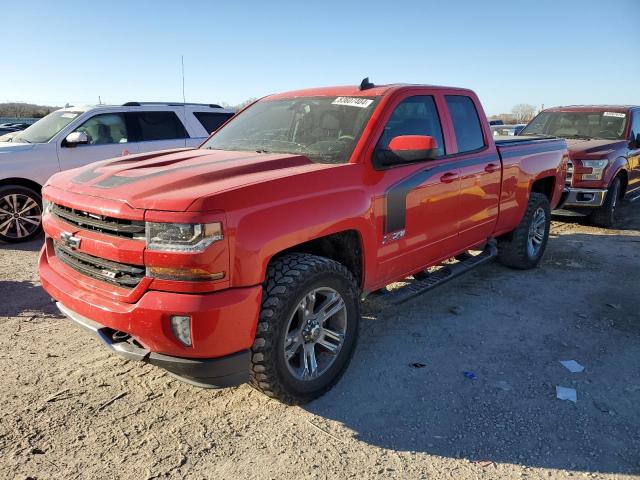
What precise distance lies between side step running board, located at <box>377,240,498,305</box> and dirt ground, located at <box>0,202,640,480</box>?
0.20 metres

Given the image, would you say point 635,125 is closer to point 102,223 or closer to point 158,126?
point 158,126

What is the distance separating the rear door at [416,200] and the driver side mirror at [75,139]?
5243mm

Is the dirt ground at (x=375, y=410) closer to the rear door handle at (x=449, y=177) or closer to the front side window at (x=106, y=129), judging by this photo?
the rear door handle at (x=449, y=177)

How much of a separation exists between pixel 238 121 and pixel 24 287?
2758 mm

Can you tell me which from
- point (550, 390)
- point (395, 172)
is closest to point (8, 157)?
point (395, 172)

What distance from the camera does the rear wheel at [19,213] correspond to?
6.87 metres

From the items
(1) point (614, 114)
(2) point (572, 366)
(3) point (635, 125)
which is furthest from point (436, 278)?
(3) point (635, 125)

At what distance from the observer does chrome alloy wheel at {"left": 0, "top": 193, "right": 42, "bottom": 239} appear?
6871 millimetres

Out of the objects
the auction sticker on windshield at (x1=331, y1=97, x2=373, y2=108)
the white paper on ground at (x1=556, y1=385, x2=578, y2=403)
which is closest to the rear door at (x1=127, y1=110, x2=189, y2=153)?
the auction sticker on windshield at (x1=331, y1=97, x2=373, y2=108)

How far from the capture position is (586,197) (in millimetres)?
7961

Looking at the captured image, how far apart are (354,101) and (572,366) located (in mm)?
2528

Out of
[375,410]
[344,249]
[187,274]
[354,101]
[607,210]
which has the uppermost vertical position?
[354,101]

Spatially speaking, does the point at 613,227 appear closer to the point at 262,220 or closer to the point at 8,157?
the point at 262,220

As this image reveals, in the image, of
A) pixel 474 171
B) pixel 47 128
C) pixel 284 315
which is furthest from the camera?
pixel 47 128
